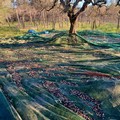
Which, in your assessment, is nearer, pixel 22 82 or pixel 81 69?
pixel 22 82

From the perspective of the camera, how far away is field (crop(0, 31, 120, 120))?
5.16m

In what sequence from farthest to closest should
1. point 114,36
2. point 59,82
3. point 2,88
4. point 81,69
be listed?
point 114,36
point 81,69
point 59,82
point 2,88

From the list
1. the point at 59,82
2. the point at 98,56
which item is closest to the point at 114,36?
the point at 98,56

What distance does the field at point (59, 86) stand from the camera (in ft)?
16.9

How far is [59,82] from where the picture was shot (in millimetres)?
6922

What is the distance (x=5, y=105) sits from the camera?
209 inches

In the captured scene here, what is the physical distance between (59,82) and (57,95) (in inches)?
37.3

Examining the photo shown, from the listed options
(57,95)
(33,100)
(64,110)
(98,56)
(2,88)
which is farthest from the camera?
(98,56)

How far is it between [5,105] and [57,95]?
49.2 inches

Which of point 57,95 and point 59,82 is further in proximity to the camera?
point 59,82

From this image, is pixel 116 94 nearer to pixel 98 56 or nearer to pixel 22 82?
pixel 22 82

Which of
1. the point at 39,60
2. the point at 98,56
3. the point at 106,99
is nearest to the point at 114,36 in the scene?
the point at 98,56

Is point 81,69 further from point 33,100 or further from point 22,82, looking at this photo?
point 33,100

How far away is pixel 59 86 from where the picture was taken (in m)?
6.56
